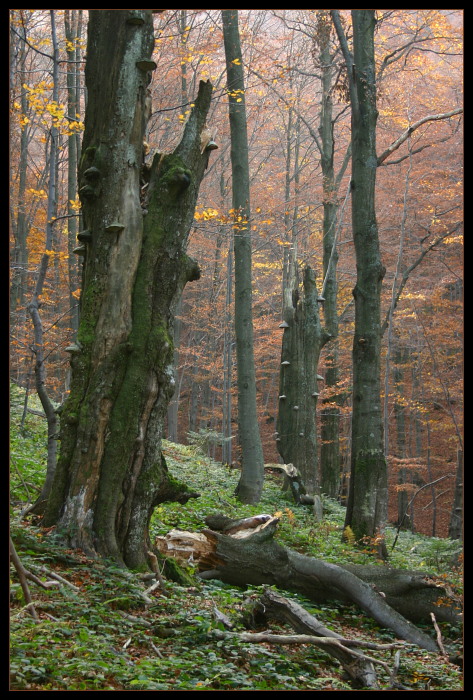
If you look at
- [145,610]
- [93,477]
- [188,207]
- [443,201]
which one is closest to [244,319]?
[188,207]

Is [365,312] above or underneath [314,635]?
above

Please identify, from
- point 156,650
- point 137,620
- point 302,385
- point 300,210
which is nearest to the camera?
point 156,650

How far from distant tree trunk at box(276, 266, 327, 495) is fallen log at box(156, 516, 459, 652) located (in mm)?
7924

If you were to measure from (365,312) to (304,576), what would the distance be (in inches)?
166

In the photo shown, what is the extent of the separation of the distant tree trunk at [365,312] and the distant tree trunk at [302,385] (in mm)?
5056

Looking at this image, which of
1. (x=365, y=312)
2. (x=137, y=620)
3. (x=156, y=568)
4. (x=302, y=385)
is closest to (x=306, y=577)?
(x=156, y=568)

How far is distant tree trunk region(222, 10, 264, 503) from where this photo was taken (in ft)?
36.6

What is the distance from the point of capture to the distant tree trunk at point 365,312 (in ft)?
28.0

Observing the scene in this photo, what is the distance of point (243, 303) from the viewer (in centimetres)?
1153

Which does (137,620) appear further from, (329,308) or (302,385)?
(329,308)

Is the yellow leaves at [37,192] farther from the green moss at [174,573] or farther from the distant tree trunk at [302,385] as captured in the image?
the green moss at [174,573]

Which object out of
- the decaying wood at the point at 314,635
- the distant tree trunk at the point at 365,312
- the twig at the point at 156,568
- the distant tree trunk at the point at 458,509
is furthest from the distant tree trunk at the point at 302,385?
the decaying wood at the point at 314,635
